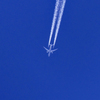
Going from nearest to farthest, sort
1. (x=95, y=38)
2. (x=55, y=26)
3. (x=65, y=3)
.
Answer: (x=65, y=3)
(x=55, y=26)
(x=95, y=38)

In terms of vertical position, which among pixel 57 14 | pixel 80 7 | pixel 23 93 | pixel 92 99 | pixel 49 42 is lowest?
pixel 92 99

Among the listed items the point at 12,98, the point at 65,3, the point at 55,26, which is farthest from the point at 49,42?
the point at 12,98

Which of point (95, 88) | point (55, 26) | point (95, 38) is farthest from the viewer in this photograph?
point (95, 88)

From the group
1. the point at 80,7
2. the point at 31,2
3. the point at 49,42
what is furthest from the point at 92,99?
the point at 31,2

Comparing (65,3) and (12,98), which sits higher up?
(65,3)

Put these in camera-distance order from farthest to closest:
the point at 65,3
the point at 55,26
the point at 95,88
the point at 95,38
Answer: the point at 95,88, the point at 95,38, the point at 55,26, the point at 65,3

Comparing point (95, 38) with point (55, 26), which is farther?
point (95, 38)

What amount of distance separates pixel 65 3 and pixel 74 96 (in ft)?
16.1

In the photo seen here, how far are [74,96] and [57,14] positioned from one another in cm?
457

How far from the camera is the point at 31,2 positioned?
6.02m

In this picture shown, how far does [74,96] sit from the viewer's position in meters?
7.97

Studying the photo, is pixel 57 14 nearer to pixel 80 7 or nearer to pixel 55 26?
pixel 55 26

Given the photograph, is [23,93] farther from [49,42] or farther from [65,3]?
[65,3]

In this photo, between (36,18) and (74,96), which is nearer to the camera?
(36,18)
